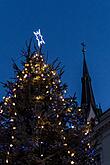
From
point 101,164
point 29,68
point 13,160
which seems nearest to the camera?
point 13,160

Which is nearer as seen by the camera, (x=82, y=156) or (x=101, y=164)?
(x=82, y=156)

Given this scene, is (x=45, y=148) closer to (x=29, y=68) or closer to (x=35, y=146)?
(x=35, y=146)

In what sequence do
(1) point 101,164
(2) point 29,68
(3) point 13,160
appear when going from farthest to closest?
(1) point 101,164
(2) point 29,68
(3) point 13,160

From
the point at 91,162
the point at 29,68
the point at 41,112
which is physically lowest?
the point at 91,162

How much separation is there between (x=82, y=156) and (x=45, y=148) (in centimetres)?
152

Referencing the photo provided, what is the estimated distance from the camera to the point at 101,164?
97.7 ft

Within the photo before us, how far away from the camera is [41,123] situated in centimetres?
1753

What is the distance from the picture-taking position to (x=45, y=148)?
17672mm

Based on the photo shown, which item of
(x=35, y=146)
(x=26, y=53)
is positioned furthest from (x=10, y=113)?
(x=26, y=53)

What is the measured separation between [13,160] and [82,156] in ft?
9.08

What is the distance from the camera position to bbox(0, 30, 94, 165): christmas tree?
1730 centimetres

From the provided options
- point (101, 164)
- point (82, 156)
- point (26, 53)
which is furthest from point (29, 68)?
point (101, 164)

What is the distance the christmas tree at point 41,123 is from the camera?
681 inches

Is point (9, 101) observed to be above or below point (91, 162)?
above
